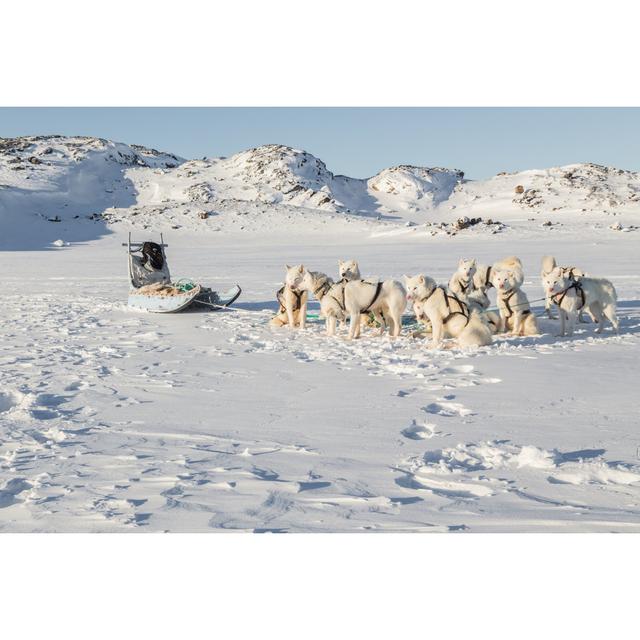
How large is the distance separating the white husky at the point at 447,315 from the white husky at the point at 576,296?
46.4 inches

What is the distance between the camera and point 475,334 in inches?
351

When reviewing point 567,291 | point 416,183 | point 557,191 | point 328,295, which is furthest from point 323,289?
point 416,183

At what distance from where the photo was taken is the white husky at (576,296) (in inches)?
373

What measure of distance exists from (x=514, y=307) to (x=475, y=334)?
1186 millimetres

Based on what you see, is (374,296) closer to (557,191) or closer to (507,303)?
(507,303)

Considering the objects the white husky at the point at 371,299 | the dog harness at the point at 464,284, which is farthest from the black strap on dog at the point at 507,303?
the white husky at the point at 371,299

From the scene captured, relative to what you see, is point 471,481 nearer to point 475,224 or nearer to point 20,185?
point 475,224

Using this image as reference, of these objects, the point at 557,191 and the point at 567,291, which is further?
the point at 557,191

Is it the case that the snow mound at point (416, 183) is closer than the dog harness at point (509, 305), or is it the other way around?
the dog harness at point (509, 305)

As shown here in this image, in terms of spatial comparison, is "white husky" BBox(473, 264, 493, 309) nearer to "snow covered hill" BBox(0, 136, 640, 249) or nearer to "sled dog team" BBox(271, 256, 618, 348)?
"sled dog team" BBox(271, 256, 618, 348)

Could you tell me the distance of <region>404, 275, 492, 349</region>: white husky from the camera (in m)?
8.95

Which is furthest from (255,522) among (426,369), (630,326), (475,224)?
(475,224)

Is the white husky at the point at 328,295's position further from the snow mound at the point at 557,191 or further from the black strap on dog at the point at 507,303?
the snow mound at the point at 557,191

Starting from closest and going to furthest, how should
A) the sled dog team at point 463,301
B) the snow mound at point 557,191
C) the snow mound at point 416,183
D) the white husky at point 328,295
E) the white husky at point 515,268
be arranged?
the sled dog team at point 463,301, the white husky at point 515,268, the white husky at point 328,295, the snow mound at point 557,191, the snow mound at point 416,183
